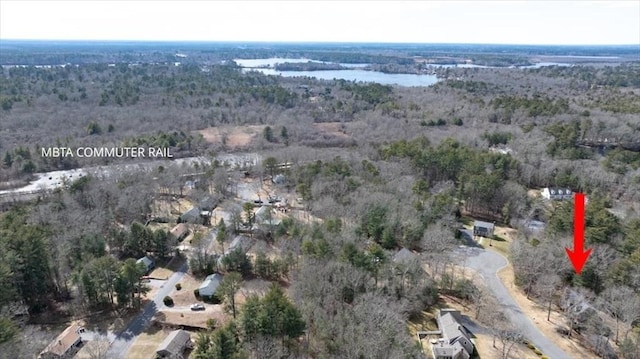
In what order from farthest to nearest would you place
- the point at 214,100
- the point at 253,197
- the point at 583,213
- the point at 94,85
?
the point at 94,85 < the point at 214,100 < the point at 253,197 < the point at 583,213

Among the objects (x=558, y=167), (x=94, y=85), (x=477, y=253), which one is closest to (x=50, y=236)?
(x=477, y=253)

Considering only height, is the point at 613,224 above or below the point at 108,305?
above

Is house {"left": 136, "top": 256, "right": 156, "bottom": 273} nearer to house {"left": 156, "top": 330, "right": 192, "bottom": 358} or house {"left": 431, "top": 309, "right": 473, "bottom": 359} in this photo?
house {"left": 156, "top": 330, "right": 192, "bottom": 358}

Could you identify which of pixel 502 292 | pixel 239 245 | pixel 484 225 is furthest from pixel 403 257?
pixel 484 225

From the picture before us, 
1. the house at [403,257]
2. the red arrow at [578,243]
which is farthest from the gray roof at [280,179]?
the red arrow at [578,243]

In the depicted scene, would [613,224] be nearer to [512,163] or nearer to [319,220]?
[512,163]

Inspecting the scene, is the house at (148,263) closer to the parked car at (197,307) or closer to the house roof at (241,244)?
the house roof at (241,244)

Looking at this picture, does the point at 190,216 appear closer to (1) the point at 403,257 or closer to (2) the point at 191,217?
(2) the point at 191,217
